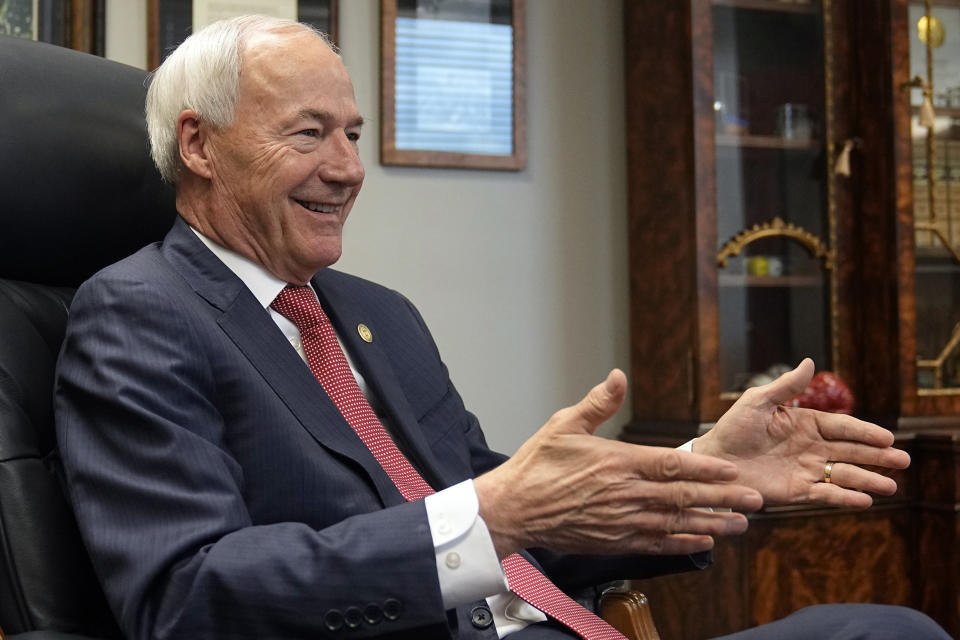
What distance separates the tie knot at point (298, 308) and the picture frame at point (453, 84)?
118 cm

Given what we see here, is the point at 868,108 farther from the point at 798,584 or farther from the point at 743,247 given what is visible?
the point at 798,584

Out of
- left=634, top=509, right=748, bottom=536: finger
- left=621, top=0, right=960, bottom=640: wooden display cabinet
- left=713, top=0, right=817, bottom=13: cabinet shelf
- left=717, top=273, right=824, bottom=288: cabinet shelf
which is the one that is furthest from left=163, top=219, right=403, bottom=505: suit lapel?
left=713, top=0, right=817, bottom=13: cabinet shelf

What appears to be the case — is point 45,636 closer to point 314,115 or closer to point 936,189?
point 314,115

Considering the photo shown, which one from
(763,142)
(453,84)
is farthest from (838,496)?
(453,84)

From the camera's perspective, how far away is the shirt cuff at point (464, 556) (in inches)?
35.9

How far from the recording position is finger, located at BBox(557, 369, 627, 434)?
86 centimetres

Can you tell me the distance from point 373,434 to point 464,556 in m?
0.30

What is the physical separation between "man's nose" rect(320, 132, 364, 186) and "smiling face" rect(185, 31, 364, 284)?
0.05 feet

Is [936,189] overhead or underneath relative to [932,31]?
underneath

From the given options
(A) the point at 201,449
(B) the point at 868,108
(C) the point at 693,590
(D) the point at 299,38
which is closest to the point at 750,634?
(A) the point at 201,449

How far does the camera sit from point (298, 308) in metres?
1.24

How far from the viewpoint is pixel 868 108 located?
239 centimetres

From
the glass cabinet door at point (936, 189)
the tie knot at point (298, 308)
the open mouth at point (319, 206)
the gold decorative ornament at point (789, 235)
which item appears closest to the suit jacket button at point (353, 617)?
the tie knot at point (298, 308)

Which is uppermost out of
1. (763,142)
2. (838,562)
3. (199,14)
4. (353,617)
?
(199,14)
